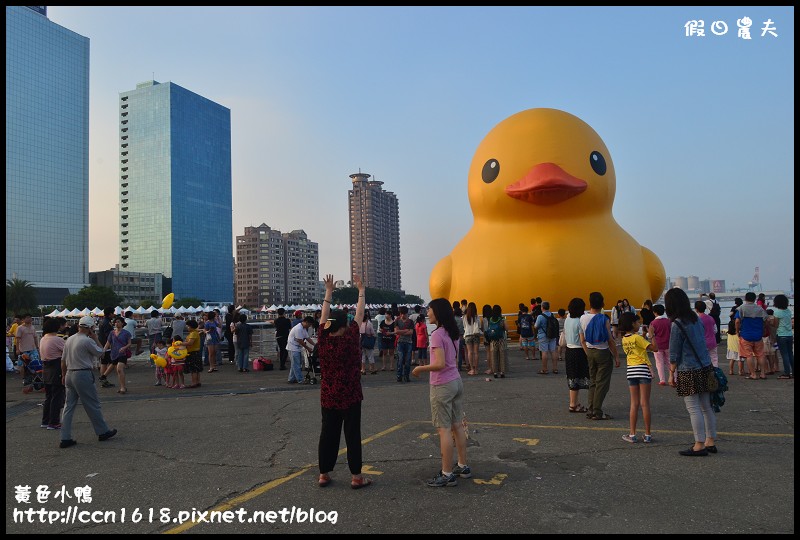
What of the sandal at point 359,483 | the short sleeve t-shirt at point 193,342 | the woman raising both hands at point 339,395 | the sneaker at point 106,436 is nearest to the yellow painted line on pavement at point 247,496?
the woman raising both hands at point 339,395

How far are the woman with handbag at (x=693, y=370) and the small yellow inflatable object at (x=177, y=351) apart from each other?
9260 mm

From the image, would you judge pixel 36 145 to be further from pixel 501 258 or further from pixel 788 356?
pixel 788 356

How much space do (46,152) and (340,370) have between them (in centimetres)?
11777

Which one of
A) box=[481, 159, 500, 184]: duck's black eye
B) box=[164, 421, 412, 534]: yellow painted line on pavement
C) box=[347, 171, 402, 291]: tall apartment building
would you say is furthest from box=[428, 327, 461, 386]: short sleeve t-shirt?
box=[347, 171, 402, 291]: tall apartment building

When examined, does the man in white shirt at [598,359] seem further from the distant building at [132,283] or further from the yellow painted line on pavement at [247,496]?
the distant building at [132,283]

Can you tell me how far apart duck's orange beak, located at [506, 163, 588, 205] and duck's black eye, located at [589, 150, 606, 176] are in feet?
4.18

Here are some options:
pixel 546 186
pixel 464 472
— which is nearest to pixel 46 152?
pixel 546 186

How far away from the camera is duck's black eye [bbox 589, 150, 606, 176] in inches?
716

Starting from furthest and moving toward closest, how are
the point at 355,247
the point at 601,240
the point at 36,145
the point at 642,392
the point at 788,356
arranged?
1. the point at 355,247
2. the point at 36,145
3. the point at 601,240
4. the point at 788,356
5. the point at 642,392

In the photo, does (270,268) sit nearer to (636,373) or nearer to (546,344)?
(546,344)

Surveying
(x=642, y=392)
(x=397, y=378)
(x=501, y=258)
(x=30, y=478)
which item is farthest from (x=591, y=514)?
(x=501, y=258)

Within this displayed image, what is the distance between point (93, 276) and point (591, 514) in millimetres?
123571

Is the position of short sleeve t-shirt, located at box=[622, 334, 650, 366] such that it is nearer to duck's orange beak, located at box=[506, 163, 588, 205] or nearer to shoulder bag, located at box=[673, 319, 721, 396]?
shoulder bag, located at box=[673, 319, 721, 396]

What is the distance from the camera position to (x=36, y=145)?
99.1m
